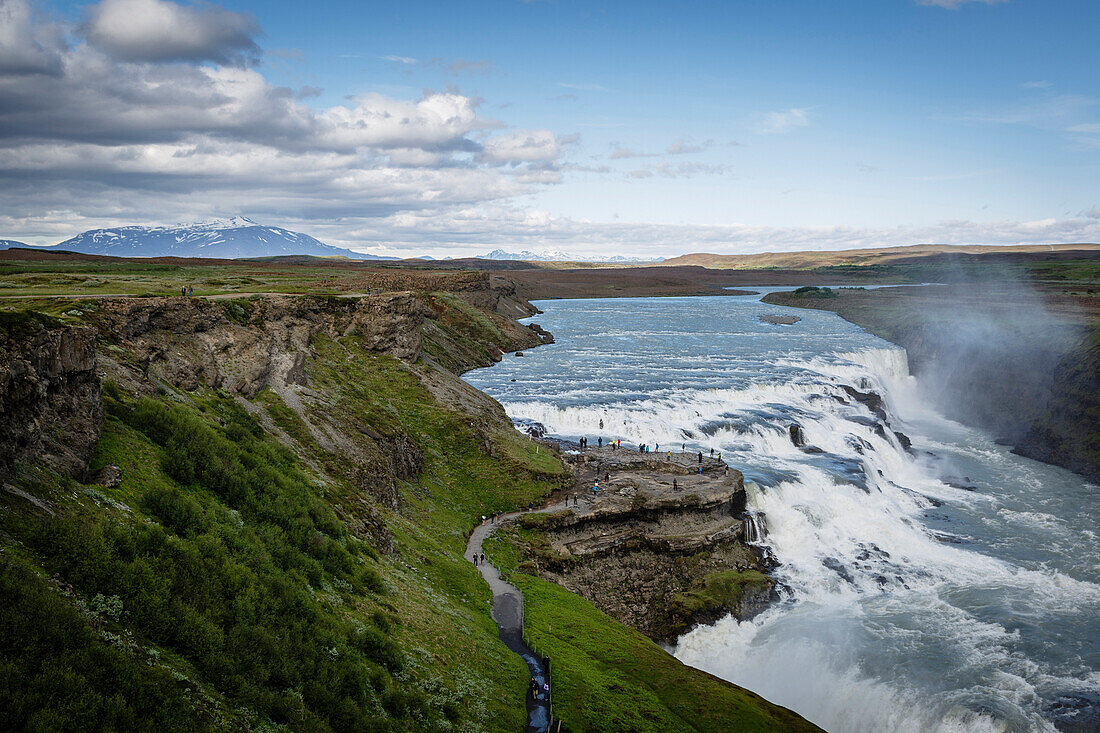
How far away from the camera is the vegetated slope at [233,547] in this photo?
12.1 m

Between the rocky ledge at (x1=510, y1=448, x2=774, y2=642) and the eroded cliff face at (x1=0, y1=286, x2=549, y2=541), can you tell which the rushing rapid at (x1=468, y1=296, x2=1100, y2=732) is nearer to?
the rocky ledge at (x1=510, y1=448, x2=774, y2=642)

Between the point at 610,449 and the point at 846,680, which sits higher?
the point at 610,449

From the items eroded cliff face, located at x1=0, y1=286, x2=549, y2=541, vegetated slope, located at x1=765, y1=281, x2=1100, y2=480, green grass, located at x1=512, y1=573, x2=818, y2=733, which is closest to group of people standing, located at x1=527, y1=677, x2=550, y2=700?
green grass, located at x1=512, y1=573, x2=818, y2=733

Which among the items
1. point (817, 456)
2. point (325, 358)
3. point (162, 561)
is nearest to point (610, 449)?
point (817, 456)

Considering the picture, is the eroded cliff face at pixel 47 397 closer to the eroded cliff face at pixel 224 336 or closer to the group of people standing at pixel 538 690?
the eroded cliff face at pixel 224 336

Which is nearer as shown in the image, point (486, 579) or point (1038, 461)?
point (486, 579)

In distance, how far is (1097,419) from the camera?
60.8 m

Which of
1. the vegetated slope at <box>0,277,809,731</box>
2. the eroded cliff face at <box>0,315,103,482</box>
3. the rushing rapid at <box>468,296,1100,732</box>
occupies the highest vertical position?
the eroded cliff face at <box>0,315,103,482</box>

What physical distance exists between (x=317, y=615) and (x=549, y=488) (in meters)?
24.3

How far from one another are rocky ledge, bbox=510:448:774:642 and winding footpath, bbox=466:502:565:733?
2.62 m

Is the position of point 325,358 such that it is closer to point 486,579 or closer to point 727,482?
point 486,579

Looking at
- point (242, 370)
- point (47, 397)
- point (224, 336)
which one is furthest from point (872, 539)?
point (47, 397)

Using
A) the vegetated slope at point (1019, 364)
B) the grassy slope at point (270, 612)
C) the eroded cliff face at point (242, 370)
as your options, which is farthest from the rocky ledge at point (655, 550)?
the vegetated slope at point (1019, 364)

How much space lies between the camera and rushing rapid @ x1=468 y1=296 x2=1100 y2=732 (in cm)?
2825
